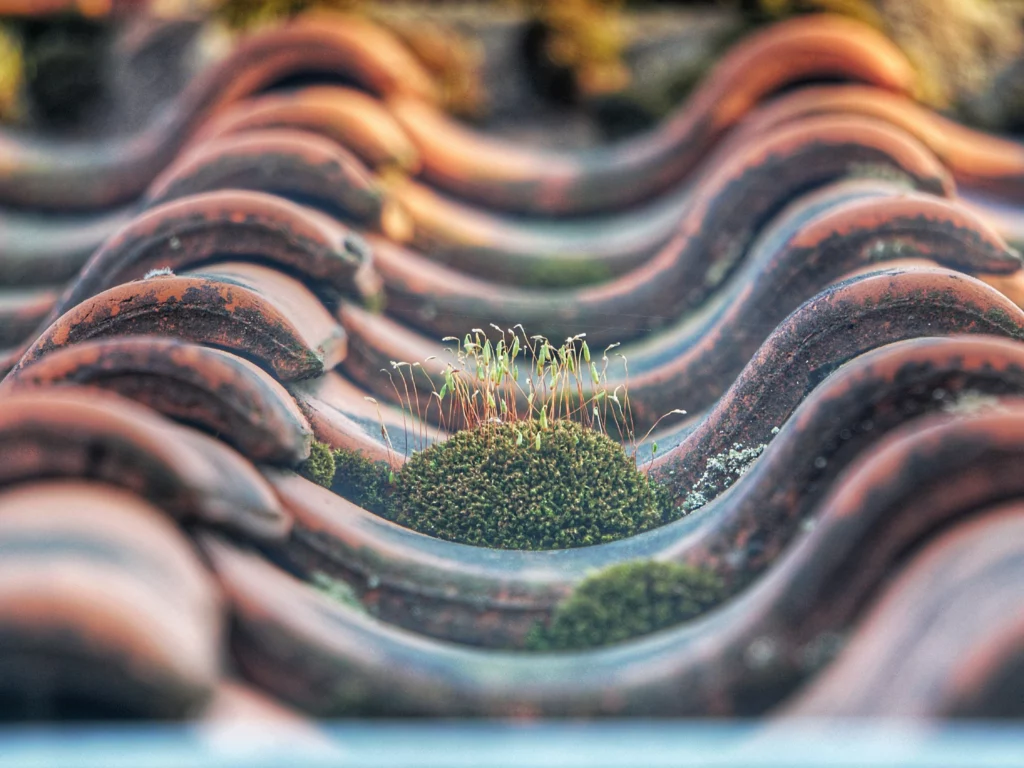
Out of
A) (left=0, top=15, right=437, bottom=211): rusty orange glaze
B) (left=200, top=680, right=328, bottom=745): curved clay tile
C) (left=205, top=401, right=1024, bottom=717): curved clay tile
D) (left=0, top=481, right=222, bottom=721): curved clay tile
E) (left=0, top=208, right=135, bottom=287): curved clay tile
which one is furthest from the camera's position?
(left=0, top=15, right=437, bottom=211): rusty orange glaze

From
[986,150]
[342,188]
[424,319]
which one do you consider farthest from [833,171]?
[342,188]

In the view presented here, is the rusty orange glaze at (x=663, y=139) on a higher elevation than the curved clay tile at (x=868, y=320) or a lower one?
higher

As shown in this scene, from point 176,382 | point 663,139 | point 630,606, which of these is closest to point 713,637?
point 630,606

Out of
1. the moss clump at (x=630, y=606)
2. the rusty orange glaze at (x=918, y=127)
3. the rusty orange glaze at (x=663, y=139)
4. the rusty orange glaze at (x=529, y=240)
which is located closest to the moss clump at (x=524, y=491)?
the moss clump at (x=630, y=606)

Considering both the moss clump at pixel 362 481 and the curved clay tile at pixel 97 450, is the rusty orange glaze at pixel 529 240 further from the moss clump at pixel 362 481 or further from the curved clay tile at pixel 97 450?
the curved clay tile at pixel 97 450

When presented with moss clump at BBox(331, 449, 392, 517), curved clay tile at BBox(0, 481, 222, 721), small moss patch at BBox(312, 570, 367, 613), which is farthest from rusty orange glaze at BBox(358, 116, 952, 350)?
curved clay tile at BBox(0, 481, 222, 721)

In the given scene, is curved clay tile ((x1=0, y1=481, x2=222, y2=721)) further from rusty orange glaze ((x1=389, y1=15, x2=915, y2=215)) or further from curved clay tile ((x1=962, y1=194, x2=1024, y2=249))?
curved clay tile ((x1=962, y1=194, x2=1024, y2=249))
